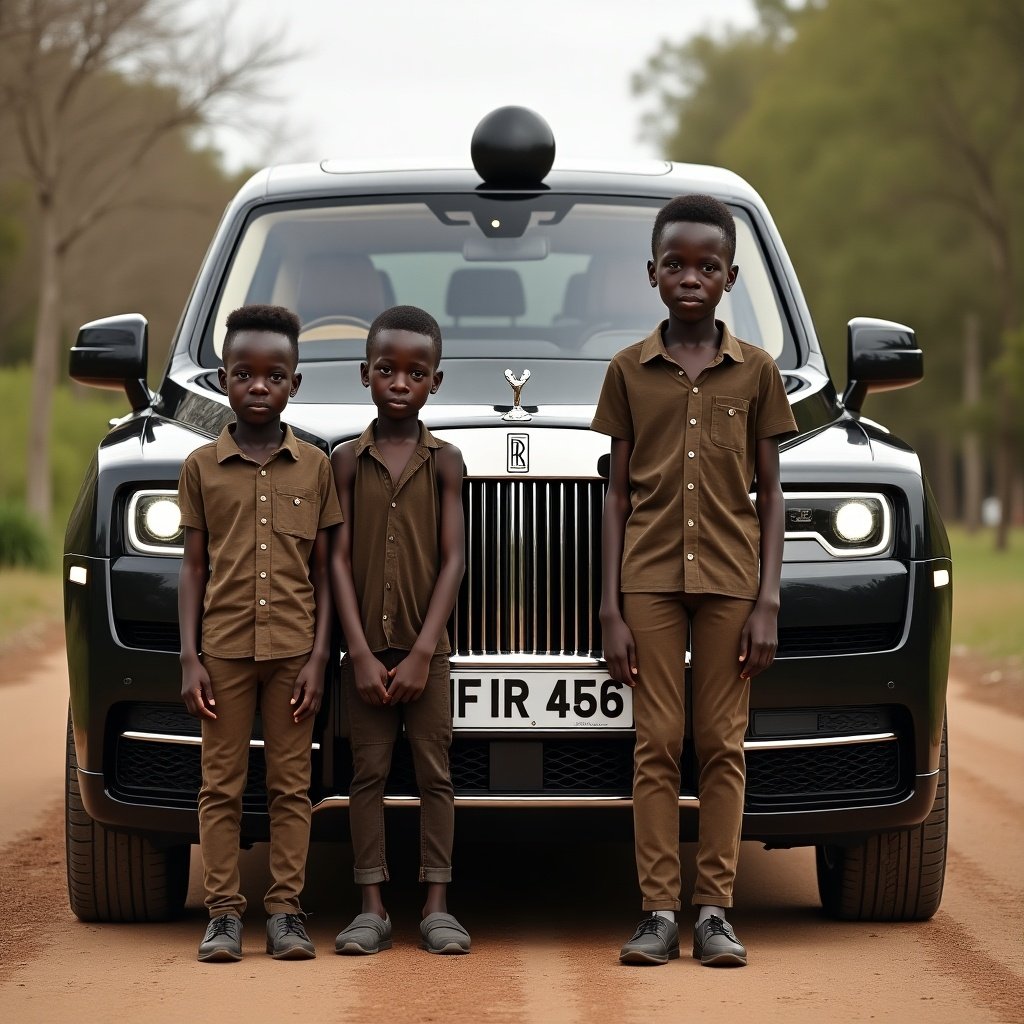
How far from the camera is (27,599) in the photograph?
17594 millimetres

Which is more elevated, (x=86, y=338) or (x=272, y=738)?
(x=86, y=338)

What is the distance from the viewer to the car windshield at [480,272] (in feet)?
19.7

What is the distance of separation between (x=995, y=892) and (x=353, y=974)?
2243mm

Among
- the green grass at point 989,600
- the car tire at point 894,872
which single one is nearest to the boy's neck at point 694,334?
the car tire at point 894,872

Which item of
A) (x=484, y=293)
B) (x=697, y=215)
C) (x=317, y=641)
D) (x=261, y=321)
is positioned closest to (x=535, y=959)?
(x=317, y=641)

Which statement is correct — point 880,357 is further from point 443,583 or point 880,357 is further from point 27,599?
point 27,599

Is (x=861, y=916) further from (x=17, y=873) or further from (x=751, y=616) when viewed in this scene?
(x=17, y=873)

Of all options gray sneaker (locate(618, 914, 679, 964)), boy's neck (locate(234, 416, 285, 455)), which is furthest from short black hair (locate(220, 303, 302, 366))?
gray sneaker (locate(618, 914, 679, 964))

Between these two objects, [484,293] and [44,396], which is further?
[44,396]

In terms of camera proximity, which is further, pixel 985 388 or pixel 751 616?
pixel 985 388

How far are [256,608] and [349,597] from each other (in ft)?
0.73

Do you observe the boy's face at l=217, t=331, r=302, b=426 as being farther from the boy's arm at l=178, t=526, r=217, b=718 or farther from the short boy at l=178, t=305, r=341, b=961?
the boy's arm at l=178, t=526, r=217, b=718

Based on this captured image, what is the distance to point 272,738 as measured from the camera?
4719 mm

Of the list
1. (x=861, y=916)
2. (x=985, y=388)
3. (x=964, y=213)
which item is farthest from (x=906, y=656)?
(x=985, y=388)
